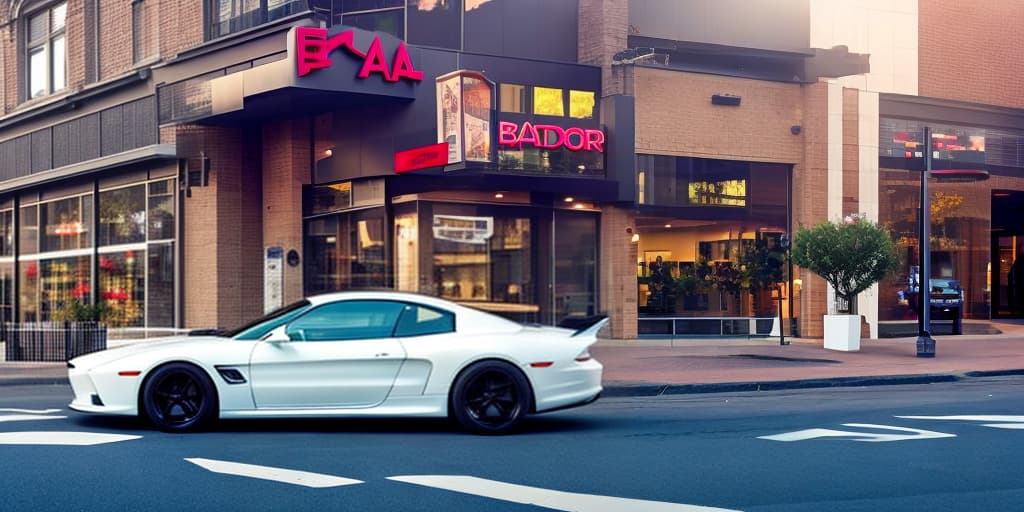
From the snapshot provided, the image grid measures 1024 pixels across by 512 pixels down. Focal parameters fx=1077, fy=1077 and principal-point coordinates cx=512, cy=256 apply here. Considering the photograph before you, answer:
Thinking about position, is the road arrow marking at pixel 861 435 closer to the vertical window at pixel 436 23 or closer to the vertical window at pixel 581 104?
the vertical window at pixel 581 104

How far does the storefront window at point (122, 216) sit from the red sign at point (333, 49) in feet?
23.1

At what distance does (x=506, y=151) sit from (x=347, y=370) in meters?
12.0

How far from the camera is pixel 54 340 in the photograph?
1836 centimetres

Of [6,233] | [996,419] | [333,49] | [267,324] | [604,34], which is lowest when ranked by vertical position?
[996,419]

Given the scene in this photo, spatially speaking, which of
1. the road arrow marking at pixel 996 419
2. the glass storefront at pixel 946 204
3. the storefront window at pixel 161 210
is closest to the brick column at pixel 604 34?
the glass storefront at pixel 946 204

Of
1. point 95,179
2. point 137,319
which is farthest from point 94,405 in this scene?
point 95,179

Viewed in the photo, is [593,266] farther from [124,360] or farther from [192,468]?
[192,468]

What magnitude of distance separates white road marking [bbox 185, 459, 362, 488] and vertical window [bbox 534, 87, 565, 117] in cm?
1481

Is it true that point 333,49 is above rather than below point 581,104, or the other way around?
above

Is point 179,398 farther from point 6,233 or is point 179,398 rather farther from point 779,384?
point 6,233

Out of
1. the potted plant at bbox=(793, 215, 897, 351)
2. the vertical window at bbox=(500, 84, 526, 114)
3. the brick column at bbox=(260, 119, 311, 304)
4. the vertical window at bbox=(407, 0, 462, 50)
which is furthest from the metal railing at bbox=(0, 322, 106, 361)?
the potted plant at bbox=(793, 215, 897, 351)

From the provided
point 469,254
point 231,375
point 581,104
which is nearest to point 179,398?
point 231,375

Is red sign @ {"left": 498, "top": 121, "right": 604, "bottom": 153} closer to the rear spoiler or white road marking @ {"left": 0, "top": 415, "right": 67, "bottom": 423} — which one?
the rear spoiler

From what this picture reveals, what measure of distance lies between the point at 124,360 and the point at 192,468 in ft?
7.65
